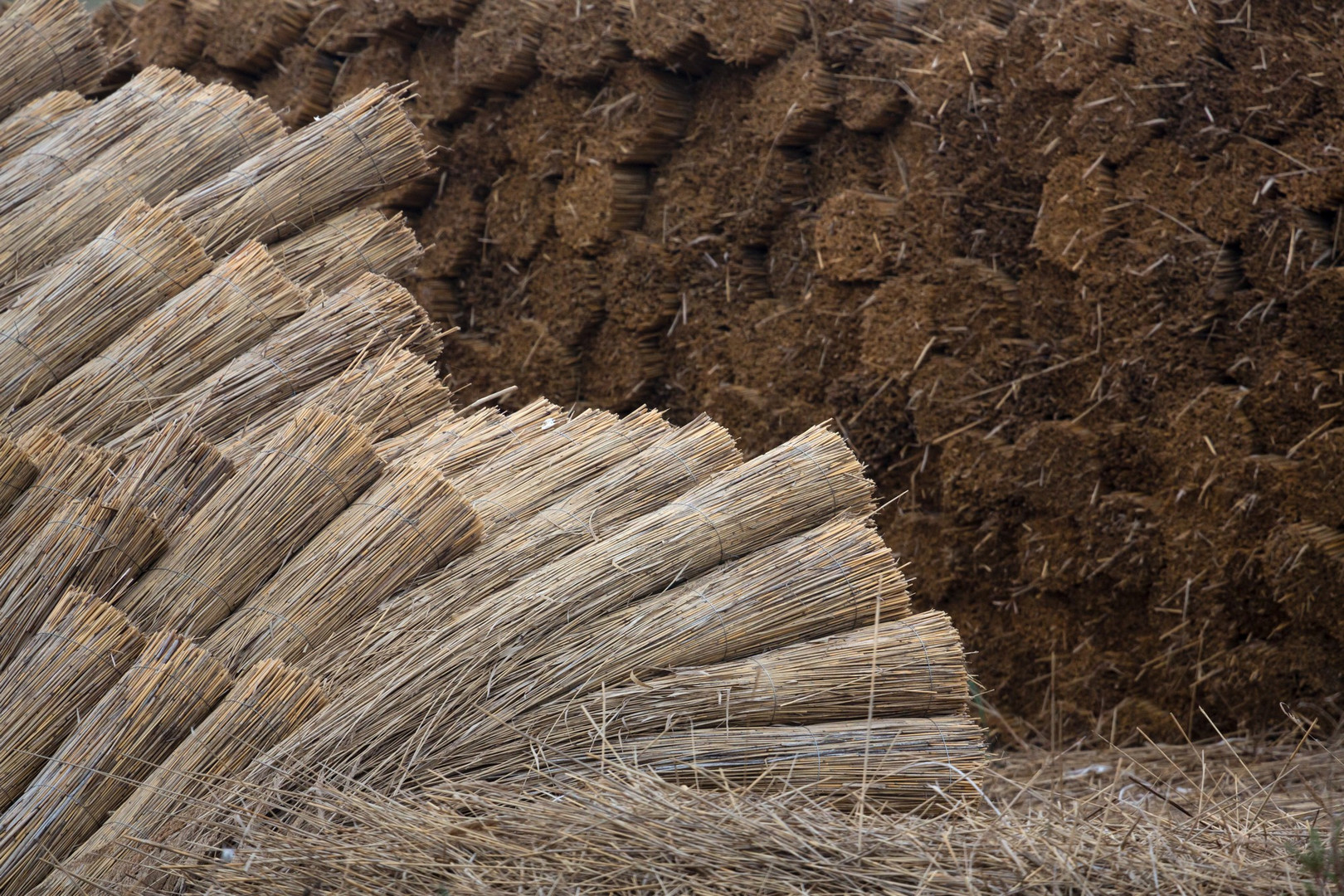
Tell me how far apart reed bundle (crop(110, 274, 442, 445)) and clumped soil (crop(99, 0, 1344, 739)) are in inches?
51.2

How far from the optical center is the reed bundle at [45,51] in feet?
9.93

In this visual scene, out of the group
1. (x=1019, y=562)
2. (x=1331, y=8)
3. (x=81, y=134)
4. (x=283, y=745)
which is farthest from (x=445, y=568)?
(x=1331, y=8)

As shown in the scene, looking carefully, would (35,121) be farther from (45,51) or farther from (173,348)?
(173,348)

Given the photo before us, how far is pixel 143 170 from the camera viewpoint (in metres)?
2.79

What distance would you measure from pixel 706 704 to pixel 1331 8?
216 cm

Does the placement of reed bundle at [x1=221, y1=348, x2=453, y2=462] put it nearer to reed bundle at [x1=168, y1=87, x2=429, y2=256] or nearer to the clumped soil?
reed bundle at [x1=168, y1=87, x2=429, y2=256]

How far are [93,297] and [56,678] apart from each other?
0.84 meters

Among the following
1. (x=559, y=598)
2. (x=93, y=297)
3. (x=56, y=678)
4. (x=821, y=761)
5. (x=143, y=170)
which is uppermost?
(x=143, y=170)

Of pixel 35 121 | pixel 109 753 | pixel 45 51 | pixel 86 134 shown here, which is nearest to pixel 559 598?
pixel 109 753

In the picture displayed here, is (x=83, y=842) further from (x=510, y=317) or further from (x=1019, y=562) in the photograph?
(x=510, y=317)

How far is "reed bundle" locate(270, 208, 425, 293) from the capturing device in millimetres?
2809

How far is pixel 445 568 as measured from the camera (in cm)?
226

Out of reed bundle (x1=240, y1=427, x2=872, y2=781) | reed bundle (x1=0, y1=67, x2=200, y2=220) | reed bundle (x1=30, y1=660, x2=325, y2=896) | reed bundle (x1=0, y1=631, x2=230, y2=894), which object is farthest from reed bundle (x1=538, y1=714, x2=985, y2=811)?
reed bundle (x1=0, y1=67, x2=200, y2=220)

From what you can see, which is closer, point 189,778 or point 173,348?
point 189,778
